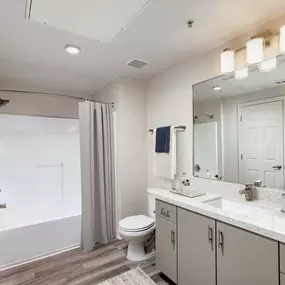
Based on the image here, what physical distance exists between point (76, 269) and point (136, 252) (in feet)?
2.12

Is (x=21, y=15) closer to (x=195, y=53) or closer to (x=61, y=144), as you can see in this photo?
(x=195, y=53)

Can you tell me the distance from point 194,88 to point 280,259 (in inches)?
67.3

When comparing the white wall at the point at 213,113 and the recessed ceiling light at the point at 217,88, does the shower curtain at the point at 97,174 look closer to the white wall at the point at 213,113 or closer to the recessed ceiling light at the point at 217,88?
the white wall at the point at 213,113

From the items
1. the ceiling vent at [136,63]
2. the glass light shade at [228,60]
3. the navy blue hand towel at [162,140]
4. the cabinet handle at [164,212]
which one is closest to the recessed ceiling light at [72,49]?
the ceiling vent at [136,63]

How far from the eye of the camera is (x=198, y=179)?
231 centimetres

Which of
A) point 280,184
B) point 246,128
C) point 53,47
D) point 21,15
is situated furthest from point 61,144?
point 280,184

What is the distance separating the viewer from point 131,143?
116 inches

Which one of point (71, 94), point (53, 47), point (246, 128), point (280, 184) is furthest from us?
point (71, 94)

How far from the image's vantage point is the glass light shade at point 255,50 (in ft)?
5.59

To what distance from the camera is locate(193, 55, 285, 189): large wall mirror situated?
1720 mm

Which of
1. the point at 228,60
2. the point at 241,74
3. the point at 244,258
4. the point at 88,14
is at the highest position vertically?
the point at 88,14

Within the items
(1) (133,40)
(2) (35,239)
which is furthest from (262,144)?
(2) (35,239)

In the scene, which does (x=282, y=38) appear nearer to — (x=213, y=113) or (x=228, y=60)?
(x=228, y=60)

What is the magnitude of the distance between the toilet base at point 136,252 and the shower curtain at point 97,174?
Answer: 503 mm
